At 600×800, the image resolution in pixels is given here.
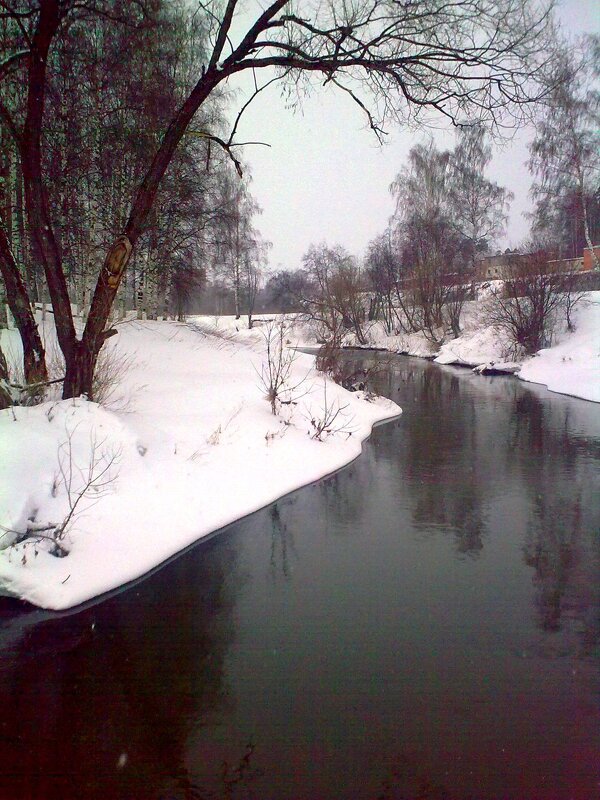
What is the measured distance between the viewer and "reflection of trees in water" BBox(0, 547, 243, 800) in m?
3.02

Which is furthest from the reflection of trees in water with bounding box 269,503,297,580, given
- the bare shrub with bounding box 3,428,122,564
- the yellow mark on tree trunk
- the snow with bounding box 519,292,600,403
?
the snow with bounding box 519,292,600,403

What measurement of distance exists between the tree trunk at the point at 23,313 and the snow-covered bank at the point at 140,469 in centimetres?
83

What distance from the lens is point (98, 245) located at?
14.3 metres

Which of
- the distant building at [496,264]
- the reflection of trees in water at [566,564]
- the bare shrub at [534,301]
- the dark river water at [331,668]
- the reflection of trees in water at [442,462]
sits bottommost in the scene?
the reflection of trees in water at [442,462]

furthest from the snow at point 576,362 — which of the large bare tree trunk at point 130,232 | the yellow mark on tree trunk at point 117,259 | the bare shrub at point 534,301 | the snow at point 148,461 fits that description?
the yellow mark on tree trunk at point 117,259

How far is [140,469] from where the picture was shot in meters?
6.84

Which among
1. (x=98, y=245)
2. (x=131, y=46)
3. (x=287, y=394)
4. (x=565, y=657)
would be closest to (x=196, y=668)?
(x=565, y=657)

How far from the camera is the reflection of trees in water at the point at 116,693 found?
119 inches

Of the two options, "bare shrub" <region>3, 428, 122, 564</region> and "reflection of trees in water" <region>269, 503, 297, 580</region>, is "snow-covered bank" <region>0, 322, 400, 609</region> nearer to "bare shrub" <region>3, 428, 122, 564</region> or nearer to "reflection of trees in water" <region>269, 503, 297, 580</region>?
"bare shrub" <region>3, 428, 122, 564</region>

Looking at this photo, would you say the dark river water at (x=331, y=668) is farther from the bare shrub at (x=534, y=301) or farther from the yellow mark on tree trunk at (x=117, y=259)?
the bare shrub at (x=534, y=301)

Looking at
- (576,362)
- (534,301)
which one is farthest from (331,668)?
(534,301)

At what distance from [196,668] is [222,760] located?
920 mm

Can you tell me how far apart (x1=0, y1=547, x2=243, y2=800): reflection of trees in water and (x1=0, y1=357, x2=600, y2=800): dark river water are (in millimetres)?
13

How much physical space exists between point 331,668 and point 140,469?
380 cm
